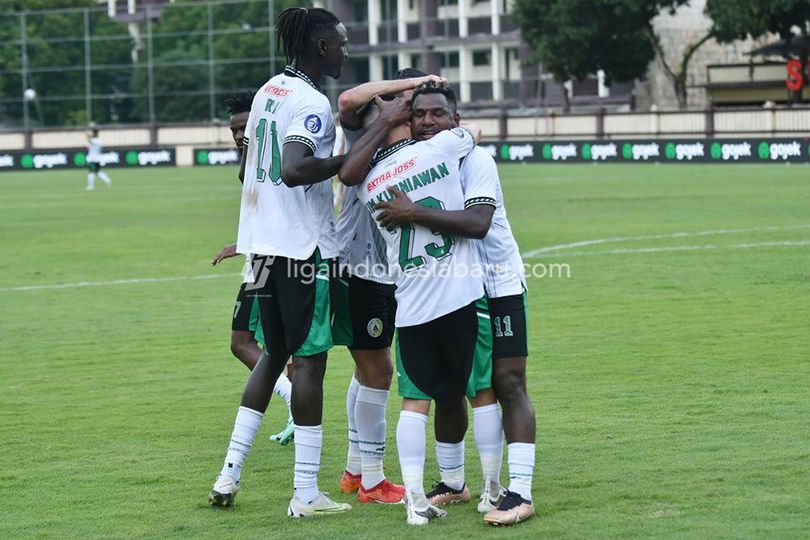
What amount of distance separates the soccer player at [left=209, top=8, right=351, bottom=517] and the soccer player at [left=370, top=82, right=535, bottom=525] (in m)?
0.46

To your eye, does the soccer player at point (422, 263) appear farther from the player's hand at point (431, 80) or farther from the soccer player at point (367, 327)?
the soccer player at point (367, 327)

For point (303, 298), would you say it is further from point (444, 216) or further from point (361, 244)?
point (444, 216)

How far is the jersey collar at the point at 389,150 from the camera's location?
20.3 feet

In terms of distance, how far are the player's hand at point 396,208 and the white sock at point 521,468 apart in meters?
1.18

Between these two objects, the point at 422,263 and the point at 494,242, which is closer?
the point at 422,263

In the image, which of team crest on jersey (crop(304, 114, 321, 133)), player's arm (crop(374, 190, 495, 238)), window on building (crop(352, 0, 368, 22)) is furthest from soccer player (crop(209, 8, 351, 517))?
window on building (crop(352, 0, 368, 22))

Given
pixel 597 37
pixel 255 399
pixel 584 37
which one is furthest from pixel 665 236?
pixel 597 37

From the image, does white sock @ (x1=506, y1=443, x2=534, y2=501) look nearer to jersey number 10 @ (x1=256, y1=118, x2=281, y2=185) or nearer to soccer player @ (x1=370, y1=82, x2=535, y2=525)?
soccer player @ (x1=370, y1=82, x2=535, y2=525)

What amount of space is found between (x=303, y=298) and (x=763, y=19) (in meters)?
53.7

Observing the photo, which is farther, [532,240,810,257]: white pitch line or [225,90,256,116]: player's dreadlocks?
[532,240,810,257]: white pitch line

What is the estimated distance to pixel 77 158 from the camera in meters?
60.6

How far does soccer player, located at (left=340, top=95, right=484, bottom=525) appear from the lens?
6.16 m

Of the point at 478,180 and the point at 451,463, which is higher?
the point at 478,180

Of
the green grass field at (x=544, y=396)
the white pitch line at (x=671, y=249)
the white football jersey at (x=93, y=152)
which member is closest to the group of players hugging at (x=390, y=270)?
the green grass field at (x=544, y=396)
